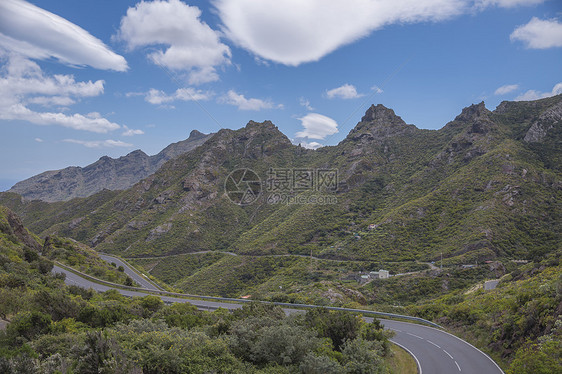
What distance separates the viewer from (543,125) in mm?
82125

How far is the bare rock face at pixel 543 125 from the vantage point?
80875 millimetres

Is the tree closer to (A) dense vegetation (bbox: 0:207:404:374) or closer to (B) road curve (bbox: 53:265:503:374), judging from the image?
(A) dense vegetation (bbox: 0:207:404:374)

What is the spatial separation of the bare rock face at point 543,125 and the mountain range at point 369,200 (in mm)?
294

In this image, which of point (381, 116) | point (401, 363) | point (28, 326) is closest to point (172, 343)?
point (28, 326)

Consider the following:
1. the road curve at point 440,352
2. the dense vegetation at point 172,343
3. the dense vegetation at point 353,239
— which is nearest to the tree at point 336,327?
the dense vegetation at point 172,343

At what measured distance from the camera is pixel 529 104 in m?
103

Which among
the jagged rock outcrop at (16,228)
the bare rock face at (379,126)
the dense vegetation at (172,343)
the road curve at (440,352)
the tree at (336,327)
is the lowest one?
the road curve at (440,352)

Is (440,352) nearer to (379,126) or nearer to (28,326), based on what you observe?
(28,326)

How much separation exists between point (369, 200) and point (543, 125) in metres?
52.3

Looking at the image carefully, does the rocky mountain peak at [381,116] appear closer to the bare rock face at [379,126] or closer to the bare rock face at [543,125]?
the bare rock face at [379,126]

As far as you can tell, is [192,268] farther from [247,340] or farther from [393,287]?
[247,340]

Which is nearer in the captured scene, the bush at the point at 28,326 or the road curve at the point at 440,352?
the bush at the point at 28,326

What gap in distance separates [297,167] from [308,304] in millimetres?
110455

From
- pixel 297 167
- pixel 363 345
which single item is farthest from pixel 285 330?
pixel 297 167
